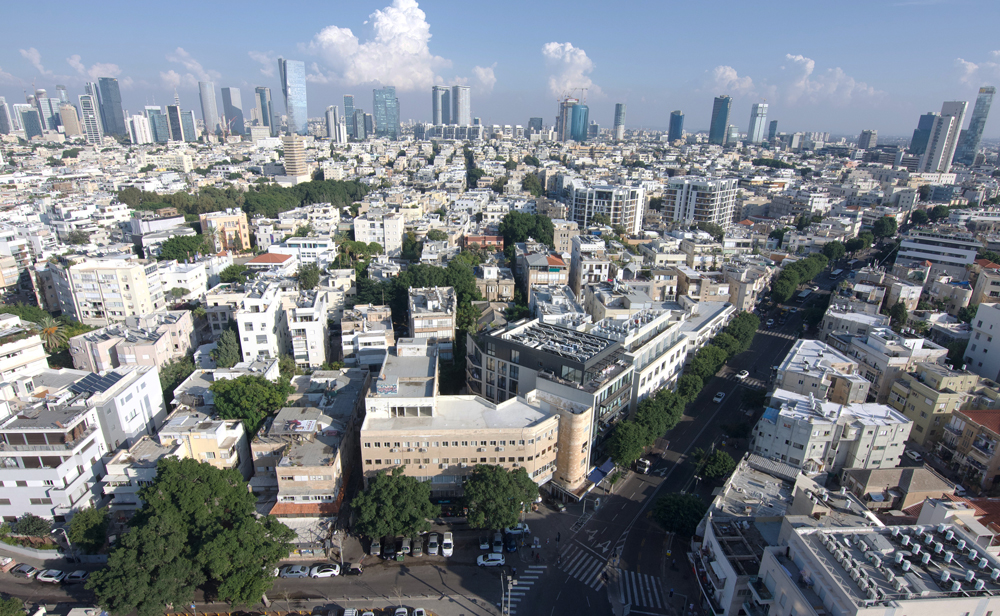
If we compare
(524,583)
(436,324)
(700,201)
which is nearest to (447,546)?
(524,583)

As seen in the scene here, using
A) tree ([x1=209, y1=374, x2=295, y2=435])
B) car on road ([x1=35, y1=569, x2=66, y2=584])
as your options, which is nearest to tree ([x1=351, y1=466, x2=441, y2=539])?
tree ([x1=209, y1=374, x2=295, y2=435])

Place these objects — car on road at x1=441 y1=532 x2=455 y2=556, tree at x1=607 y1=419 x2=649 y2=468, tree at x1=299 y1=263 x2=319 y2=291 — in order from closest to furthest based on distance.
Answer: car on road at x1=441 y1=532 x2=455 y2=556
tree at x1=607 y1=419 x2=649 y2=468
tree at x1=299 y1=263 x2=319 y2=291

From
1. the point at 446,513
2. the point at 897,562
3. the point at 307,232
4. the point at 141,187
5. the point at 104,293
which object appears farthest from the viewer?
the point at 141,187

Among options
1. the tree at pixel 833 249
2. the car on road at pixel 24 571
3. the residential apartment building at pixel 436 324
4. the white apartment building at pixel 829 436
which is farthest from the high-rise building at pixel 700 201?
the car on road at pixel 24 571

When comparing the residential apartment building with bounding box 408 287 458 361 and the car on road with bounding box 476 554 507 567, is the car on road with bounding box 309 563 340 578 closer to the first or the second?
the car on road with bounding box 476 554 507 567

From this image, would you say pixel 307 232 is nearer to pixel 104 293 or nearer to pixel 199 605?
pixel 104 293

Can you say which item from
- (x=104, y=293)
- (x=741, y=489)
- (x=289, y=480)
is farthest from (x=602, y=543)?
(x=104, y=293)

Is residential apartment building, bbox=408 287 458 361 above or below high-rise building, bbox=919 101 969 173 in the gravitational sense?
below
